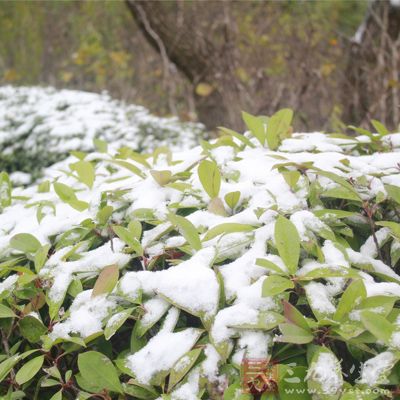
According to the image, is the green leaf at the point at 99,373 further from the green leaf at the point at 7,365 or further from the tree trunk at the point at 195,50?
the tree trunk at the point at 195,50

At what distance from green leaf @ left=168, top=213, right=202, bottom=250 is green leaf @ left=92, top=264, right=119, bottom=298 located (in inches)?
6.4

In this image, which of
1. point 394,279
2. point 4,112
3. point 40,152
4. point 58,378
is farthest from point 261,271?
point 4,112

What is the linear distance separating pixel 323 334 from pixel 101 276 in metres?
0.47

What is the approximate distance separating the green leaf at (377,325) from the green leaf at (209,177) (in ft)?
Answer: 1.71

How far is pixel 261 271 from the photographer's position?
3.13ft

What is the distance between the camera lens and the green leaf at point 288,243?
3.00ft

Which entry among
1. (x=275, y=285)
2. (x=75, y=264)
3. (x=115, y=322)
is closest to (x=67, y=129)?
(x=75, y=264)

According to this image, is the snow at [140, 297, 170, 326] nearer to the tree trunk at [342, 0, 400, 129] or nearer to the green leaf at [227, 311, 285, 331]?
the green leaf at [227, 311, 285, 331]

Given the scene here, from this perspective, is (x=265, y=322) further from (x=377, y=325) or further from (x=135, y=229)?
(x=135, y=229)

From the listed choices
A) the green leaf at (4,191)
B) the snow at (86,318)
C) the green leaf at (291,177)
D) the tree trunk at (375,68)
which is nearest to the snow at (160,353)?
the snow at (86,318)

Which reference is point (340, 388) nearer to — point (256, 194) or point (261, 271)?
point (261, 271)

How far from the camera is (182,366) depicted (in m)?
0.83

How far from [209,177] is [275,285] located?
402 millimetres

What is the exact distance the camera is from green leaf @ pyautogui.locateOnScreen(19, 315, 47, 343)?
1011 millimetres
